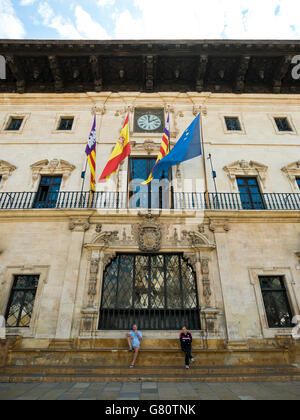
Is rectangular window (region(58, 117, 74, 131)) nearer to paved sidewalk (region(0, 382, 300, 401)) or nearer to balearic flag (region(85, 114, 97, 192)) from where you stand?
balearic flag (region(85, 114, 97, 192))

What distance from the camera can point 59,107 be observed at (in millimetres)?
13219

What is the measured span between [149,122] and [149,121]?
8 centimetres

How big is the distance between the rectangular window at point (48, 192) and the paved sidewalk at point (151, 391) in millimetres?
6647

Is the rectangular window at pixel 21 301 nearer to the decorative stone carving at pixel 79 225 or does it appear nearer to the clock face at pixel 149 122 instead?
the decorative stone carving at pixel 79 225

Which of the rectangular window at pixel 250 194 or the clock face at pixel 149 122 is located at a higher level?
the clock face at pixel 149 122

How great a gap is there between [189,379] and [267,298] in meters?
4.25

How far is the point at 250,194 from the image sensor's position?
10695 mm

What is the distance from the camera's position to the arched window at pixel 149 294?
26.2 ft

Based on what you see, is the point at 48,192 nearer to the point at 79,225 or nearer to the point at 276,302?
the point at 79,225

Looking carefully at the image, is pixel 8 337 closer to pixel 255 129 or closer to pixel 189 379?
pixel 189 379

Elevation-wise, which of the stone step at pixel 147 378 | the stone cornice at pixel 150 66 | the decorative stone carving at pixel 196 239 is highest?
the stone cornice at pixel 150 66

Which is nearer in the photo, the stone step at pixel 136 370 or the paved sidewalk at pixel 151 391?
the paved sidewalk at pixel 151 391

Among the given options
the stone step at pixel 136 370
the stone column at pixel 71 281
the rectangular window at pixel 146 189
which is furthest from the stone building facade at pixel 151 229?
the stone step at pixel 136 370

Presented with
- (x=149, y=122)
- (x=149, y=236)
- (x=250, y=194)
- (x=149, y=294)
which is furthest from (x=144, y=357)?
(x=149, y=122)
